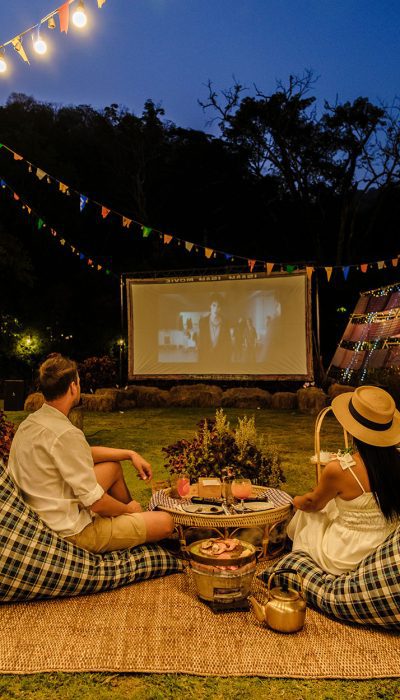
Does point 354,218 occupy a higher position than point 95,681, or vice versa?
point 354,218

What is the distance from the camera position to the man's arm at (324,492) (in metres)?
3.23

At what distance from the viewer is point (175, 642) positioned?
2928mm

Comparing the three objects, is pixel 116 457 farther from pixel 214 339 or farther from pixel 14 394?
pixel 214 339

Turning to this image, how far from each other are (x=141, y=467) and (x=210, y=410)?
357 inches

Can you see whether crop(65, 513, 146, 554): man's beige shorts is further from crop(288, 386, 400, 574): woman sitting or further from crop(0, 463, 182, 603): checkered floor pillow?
crop(288, 386, 400, 574): woman sitting

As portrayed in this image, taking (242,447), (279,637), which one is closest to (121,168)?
(242,447)

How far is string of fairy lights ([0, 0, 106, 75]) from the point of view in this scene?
5.50 m

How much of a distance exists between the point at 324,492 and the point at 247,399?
10.3 metres

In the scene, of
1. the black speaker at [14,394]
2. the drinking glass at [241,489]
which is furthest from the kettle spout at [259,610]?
the black speaker at [14,394]

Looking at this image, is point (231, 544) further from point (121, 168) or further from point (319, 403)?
point (121, 168)

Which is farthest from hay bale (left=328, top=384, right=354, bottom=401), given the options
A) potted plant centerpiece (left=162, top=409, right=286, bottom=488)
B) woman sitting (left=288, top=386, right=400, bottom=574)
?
woman sitting (left=288, top=386, right=400, bottom=574)

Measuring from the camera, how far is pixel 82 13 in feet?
17.9

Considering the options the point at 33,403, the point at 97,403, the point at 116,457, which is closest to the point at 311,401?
the point at 97,403

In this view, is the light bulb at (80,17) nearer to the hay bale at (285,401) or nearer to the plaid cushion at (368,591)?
the plaid cushion at (368,591)
